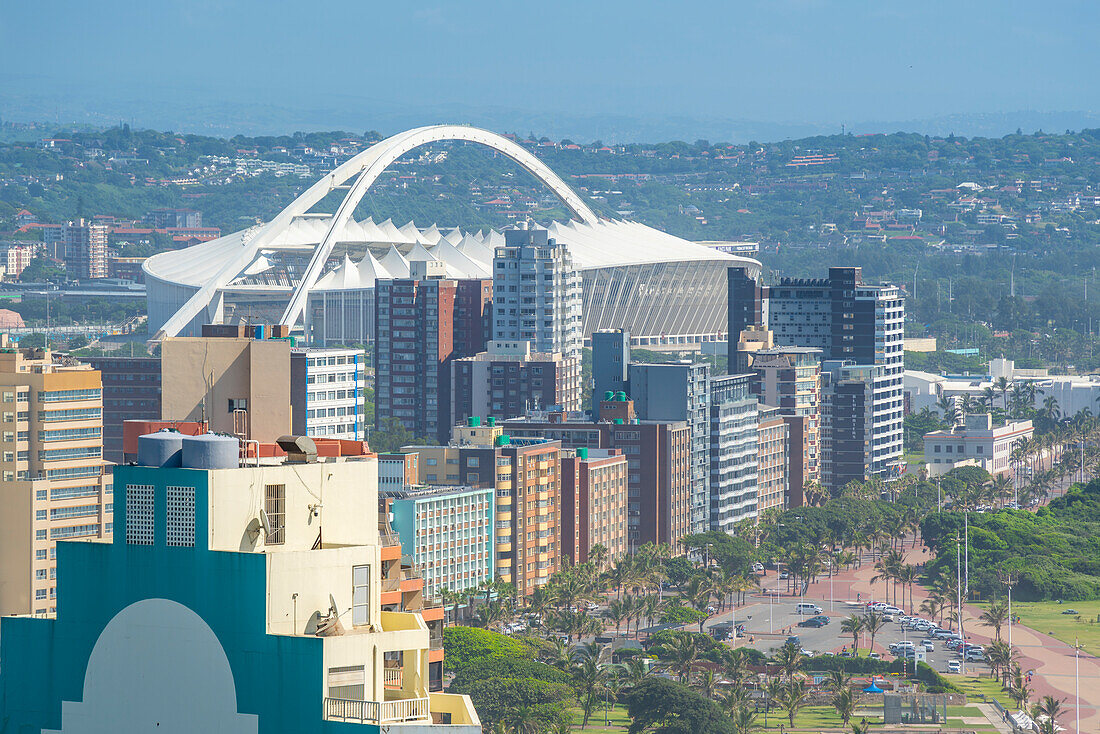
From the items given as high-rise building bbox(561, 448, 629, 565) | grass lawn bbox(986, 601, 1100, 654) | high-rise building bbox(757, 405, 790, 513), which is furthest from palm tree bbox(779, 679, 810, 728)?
high-rise building bbox(757, 405, 790, 513)

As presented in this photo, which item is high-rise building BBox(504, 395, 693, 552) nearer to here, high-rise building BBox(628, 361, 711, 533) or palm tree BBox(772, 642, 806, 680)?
high-rise building BBox(628, 361, 711, 533)

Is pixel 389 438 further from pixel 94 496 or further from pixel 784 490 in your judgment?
pixel 94 496

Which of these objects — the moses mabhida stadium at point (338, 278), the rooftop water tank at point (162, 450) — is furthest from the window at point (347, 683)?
the moses mabhida stadium at point (338, 278)

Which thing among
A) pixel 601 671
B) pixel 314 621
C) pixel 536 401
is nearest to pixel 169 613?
pixel 314 621

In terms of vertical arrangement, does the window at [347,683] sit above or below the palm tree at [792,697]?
above

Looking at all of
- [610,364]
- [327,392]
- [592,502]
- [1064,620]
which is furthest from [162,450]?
[610,364]

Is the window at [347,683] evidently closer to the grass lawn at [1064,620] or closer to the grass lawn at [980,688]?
the grass lawn at [980,688]
